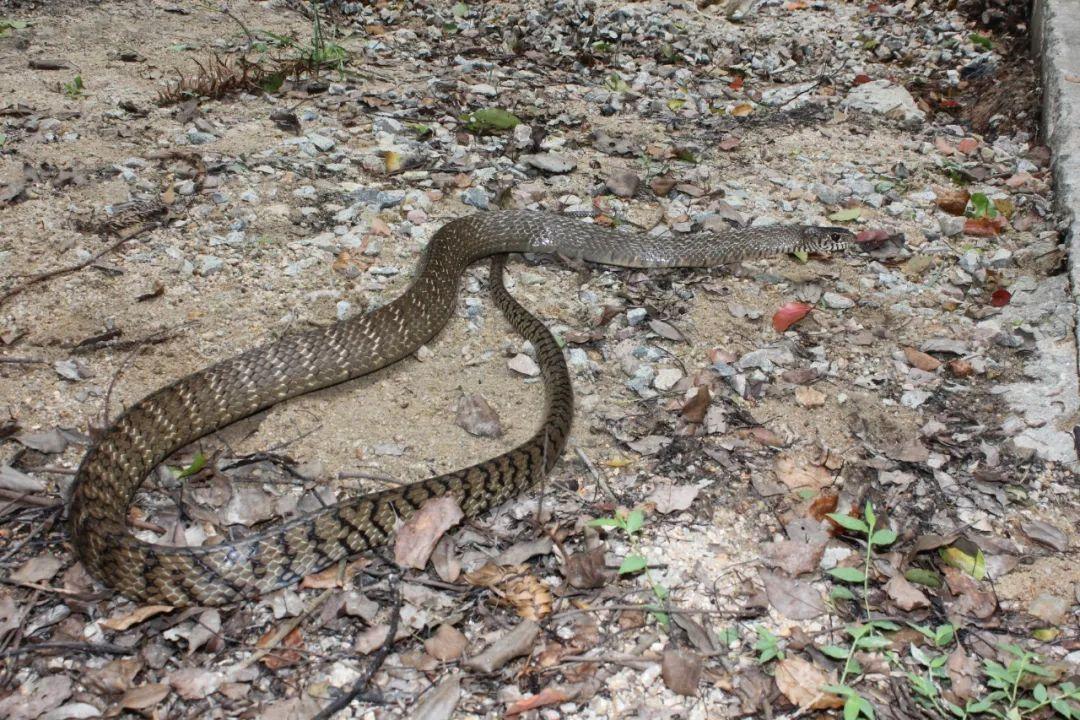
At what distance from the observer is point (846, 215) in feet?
24.7

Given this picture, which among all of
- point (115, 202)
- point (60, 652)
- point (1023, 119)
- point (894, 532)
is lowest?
point (60, 652)

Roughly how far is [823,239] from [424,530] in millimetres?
4228

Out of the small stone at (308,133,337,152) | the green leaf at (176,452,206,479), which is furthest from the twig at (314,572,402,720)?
the small stone at (308,133,337,152)

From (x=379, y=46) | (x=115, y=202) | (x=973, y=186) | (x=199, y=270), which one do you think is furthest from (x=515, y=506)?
(x=379, y=46)

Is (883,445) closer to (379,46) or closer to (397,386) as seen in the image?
(397,386)

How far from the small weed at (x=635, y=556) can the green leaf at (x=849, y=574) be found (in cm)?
81

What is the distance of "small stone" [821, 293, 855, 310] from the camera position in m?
6.39

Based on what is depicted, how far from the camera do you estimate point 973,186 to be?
26.1 feet

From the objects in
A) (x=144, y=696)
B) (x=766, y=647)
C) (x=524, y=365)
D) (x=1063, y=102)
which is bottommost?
(x=144, y=696)

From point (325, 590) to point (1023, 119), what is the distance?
8.13 m

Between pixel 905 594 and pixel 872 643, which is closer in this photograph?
pixel 872 643

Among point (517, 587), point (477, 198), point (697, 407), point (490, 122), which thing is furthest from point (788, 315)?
point (490, 122)

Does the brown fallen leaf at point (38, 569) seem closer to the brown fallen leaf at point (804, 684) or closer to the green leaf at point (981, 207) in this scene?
the brown fallen leaf at point (804, 684)

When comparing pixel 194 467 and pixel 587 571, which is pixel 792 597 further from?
pixel 194 467
